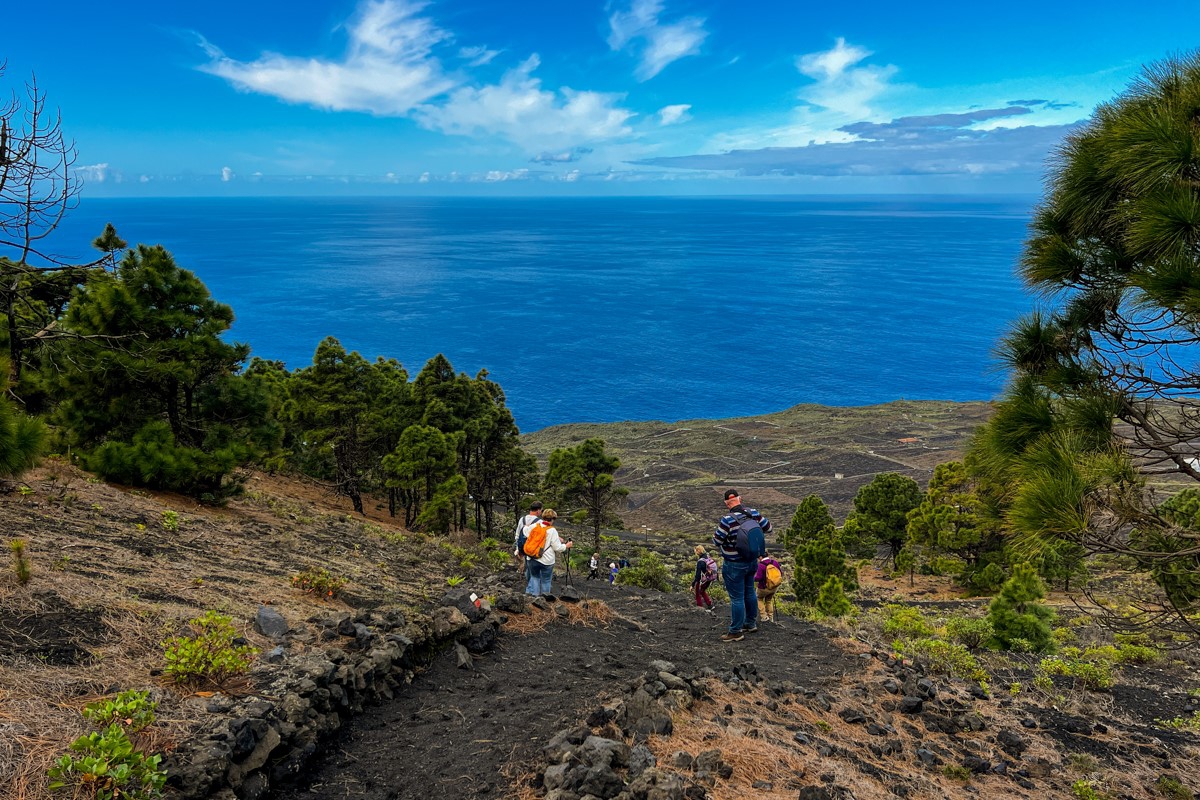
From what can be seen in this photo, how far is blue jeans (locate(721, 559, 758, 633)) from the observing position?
10.9m

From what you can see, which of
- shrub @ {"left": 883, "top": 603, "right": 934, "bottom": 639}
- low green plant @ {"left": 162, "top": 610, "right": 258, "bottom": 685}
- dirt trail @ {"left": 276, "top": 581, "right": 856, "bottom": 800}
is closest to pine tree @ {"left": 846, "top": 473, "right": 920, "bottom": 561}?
shrub @ {"left": 883, "top": 603, "right": 934, "bottom": 639}

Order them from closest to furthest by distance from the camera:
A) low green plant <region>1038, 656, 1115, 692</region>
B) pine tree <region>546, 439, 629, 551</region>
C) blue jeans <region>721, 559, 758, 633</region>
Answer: blue jeans <region>721, 559, 758, 633</region> → low green plant <region>1038, 656, 1115, 692</region> → pine tree <region>546, 439, 629, 551</region>

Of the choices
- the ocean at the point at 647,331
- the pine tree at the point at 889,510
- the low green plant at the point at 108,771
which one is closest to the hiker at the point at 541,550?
the low green plant at the point at 108,771

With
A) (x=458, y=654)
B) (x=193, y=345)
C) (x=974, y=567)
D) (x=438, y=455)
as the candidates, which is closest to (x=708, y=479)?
(x=974, y=567)

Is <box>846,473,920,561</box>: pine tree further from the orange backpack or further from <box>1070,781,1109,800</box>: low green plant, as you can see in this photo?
<box>1070,781,1109,800</box>: low green plant

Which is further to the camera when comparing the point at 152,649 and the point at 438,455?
the point at 438,455

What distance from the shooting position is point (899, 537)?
33.1m

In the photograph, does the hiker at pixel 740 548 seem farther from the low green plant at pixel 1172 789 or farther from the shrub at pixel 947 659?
the low green plant at pixel 1172 789

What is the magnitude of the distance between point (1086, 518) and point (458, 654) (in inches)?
277

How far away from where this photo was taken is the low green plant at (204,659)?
6.50 metres

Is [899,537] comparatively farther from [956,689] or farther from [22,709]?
[22,709]

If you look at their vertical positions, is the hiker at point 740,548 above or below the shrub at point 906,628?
above

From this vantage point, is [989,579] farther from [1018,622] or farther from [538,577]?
[538,577]

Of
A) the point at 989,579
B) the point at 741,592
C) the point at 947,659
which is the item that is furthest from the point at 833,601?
the point at 989,579
